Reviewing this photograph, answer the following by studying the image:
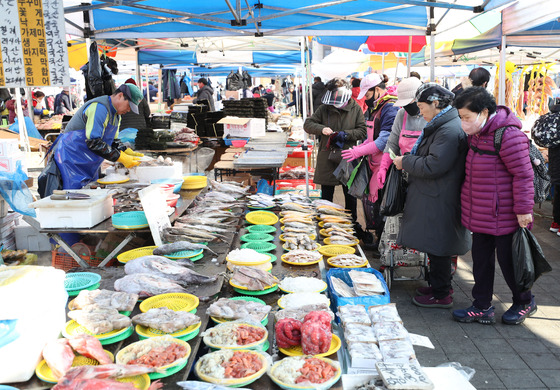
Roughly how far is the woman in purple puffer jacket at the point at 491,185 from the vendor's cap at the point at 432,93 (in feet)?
0.95

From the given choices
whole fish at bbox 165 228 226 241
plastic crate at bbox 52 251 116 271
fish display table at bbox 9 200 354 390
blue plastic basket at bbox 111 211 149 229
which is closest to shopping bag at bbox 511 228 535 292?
fish display table at bbox 9 200 354 390

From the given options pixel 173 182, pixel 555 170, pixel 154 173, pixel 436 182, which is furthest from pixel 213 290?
pixel 555 170

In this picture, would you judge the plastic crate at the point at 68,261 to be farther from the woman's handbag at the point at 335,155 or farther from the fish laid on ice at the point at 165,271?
the woman's handbag at the point at 335,155

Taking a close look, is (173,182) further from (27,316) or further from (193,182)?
(27,316)

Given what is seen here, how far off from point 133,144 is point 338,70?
31.2ft

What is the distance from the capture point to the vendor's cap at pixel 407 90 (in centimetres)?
479

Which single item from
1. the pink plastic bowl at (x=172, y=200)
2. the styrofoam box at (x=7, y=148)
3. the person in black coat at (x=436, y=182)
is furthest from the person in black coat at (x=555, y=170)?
the styrofoam box at (x=7, y=148)

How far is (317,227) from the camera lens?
5.29 meters

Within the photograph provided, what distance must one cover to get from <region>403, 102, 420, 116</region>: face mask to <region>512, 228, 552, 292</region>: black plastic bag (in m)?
1.56

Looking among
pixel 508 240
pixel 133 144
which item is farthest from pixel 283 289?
pixel 133 144

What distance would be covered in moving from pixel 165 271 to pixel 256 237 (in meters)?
1.36

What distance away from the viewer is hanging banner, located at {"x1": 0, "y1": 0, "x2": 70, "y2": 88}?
3570 mm

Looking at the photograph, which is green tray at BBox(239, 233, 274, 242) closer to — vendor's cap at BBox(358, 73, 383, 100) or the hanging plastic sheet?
the hanging plastic sheet

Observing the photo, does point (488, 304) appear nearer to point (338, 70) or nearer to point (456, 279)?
point (456, 279)
